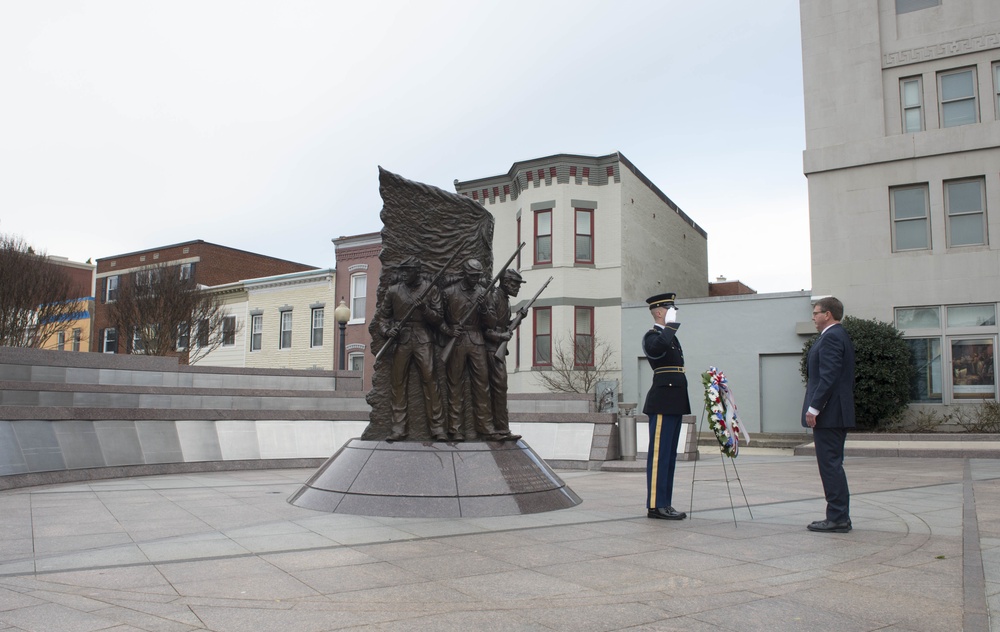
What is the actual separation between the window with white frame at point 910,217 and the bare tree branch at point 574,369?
10.4 meters

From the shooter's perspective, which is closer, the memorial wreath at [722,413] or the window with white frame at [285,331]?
the memorial wreath at [722,413]

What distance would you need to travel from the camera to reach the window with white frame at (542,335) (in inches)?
1166

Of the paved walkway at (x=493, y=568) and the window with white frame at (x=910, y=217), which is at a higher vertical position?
→ the window with white frame at (x=910, y=217)

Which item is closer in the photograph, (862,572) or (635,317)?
(862,572)

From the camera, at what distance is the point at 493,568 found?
530 cm

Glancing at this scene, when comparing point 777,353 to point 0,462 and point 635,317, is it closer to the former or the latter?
point 635,317

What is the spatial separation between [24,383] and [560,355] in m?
17.1

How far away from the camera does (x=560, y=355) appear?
91.7 ft

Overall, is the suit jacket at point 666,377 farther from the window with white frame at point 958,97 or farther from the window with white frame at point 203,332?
the window with white frame at point 203,332

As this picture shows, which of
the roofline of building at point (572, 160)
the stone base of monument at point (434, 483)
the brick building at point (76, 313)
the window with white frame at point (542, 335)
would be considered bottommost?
the stone base of monument at point (434, 483)

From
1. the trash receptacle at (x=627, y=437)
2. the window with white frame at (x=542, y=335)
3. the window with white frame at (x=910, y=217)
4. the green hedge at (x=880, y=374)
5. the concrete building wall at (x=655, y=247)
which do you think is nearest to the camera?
the trash receptacle at (x=627, y=437)

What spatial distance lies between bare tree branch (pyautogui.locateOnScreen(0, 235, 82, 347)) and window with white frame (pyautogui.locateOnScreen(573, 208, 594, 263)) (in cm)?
2177

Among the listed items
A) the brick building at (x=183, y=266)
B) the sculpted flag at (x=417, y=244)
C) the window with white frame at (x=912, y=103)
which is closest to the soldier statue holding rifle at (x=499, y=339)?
the sculpted flag at (x=417, y=244)

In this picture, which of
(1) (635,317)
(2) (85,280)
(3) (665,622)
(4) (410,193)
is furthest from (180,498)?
(2) (85,280)
